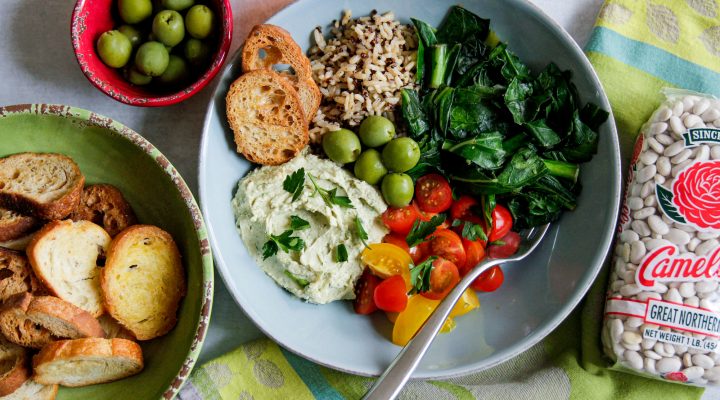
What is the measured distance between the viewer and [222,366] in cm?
242

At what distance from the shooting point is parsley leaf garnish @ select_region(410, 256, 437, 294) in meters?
2.27

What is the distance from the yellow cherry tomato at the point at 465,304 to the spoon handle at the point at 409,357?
0.11 metres

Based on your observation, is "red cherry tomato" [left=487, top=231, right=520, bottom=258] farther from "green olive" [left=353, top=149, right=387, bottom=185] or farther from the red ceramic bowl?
the red ceramic bowl

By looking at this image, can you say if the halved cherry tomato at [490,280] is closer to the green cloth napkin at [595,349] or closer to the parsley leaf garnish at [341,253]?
the green cloth napkin at [595,349]

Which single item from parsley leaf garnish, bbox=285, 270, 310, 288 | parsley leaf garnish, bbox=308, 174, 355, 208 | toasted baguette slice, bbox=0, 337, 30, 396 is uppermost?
parsley leaf garnish, bbox=308, 174, 355, 208

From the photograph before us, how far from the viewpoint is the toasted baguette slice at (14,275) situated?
2.08 m

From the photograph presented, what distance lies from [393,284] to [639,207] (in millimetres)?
999

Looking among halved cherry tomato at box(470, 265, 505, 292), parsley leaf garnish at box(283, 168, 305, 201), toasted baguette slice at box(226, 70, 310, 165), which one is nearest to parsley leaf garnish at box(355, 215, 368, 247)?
parsley leaf garnish at box(283, 168, 305, 201)

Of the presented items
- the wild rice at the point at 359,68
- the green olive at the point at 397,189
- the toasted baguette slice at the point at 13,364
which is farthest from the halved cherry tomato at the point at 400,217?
the toasted baguette slice at the point at 13,364

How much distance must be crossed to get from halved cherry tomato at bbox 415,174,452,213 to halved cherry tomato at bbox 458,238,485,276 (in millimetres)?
167

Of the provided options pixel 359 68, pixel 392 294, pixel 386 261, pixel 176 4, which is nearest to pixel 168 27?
pixel 176 4

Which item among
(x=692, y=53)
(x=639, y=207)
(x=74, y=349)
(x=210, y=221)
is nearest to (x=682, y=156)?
(x=639, y=207)

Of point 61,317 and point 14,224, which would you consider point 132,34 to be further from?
point 61,317

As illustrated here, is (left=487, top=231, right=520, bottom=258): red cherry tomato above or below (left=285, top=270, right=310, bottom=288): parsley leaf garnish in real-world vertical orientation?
above
